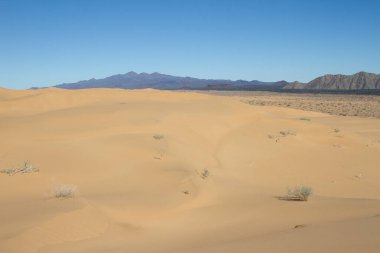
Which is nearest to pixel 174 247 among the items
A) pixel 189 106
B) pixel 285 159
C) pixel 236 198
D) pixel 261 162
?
pixel 236 198

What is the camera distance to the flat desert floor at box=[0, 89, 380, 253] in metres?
5.75

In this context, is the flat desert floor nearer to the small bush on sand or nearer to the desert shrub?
the small bush on sand

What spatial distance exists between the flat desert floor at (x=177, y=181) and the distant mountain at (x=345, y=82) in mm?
118354

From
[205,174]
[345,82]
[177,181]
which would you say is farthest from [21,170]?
[345,82]

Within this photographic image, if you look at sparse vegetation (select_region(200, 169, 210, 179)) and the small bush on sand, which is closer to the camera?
the small bush on sand

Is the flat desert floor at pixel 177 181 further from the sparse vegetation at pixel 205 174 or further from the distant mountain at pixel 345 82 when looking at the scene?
the distant mountain at pixel 345 82

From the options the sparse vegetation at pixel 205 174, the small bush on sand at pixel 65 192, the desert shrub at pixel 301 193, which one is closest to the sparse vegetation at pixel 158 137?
the sparse vegetation at pixel 205 174

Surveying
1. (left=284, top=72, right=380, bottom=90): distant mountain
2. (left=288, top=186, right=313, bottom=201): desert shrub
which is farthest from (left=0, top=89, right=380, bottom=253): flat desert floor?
(left=284, top=72, right=380, bottom=90): distant mountain

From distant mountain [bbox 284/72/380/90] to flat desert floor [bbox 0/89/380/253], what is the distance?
388 feet

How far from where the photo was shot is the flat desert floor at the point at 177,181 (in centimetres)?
575

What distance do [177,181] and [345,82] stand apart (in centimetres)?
13516

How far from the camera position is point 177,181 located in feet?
31.4

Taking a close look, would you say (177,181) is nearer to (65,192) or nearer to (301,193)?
(301,193)

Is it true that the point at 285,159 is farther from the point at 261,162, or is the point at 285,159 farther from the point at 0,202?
the point at 0,202
